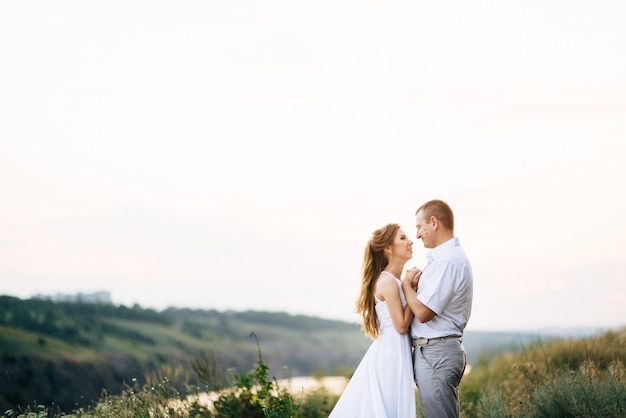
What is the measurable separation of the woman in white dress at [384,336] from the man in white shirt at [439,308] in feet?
0.49

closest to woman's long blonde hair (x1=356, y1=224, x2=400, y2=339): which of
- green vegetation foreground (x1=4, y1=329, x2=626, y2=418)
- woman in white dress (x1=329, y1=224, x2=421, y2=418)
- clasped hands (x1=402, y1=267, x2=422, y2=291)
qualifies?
woman in white dress (x1=329, y1=224, x2=421, y2=418)

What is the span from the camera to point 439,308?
6023 mm

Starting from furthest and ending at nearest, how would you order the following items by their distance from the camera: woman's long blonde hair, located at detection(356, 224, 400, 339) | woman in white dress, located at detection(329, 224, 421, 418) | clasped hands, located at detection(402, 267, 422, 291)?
woman's long blonde hair, located at detection(356, 224, 400, 339) < woman in white dress, located at detection(329, 224, 421, 418) < clasped hands, located at detection(402, 267, 422, 291)

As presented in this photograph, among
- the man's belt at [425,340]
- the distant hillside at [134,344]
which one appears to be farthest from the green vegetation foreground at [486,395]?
the man's belt at [425,340]

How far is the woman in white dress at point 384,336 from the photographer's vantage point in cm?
644

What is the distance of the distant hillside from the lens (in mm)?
22106

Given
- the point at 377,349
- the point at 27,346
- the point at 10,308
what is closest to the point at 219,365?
the point at 377,349

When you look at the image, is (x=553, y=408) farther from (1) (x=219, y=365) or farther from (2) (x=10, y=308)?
(2) (x=10, y=308)

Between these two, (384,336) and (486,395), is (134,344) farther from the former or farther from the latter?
(384,336)

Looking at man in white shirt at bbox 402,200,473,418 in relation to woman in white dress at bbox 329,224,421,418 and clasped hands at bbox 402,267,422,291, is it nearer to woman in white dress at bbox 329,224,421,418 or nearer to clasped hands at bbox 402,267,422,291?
clasped hands at bbox 402,267,422,291

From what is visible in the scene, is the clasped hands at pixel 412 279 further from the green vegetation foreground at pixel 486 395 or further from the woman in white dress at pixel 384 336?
the green vegetation foreground at pixel 486 395

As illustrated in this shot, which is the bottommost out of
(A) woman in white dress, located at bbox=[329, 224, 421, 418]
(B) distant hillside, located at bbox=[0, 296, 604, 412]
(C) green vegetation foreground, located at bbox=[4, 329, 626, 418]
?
(B) distant hillside, located at bbox=[0, 296, 604, 412]

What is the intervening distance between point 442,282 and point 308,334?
46446 mm

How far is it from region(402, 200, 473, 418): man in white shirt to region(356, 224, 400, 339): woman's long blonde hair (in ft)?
1.63
